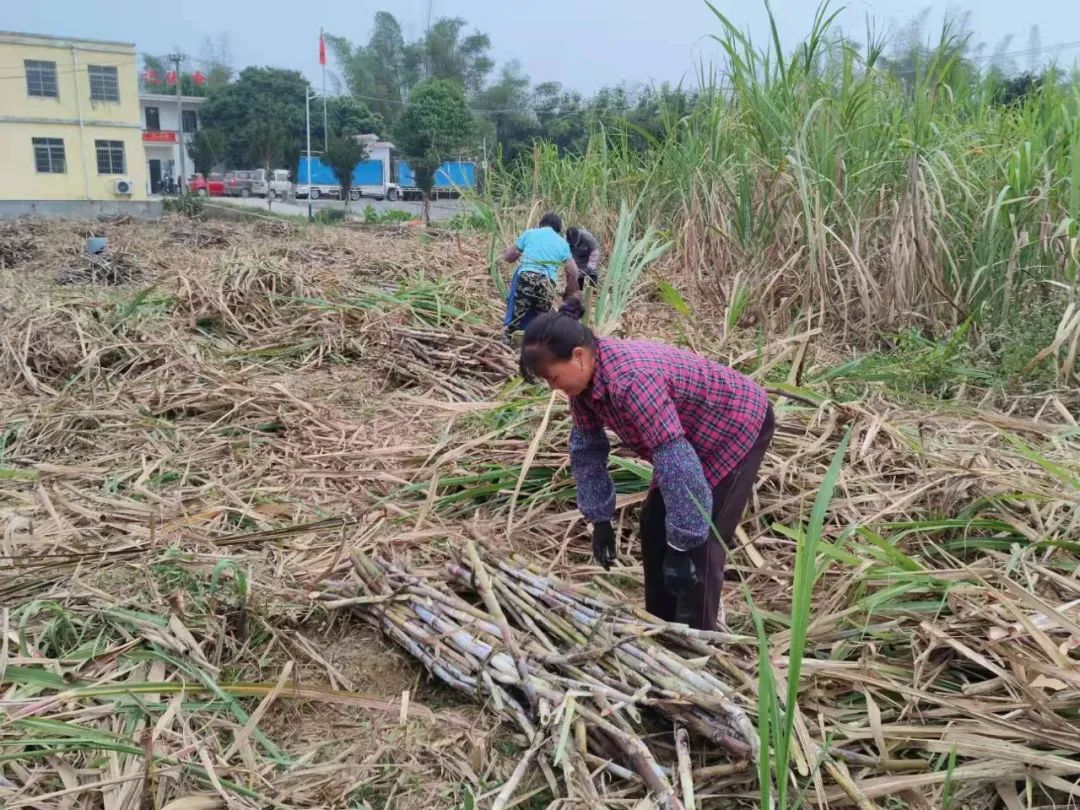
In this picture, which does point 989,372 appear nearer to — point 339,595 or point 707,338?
point 707,338

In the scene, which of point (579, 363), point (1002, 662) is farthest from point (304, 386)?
point (1002, 662)

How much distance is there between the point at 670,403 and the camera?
1983 mm

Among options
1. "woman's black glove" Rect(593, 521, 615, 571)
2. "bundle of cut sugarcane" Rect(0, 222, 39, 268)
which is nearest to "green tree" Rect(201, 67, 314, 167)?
"bundle of cut sugarcane" Rect(0, 222, 39, 268)

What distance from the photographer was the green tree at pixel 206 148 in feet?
118

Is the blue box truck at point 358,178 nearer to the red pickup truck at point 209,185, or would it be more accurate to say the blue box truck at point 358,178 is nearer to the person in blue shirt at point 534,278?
the red pickup truck at point 209,185

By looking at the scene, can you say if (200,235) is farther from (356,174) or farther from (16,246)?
(356,174)

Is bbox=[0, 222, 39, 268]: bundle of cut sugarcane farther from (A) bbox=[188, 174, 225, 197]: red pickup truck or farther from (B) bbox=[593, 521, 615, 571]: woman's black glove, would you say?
(A) bbox=[188, 174, 225, 197]: red pickup truck

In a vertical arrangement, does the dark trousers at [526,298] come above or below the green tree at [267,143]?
below

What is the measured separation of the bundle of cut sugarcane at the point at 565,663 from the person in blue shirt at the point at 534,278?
130 inches

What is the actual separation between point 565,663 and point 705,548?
505 mm

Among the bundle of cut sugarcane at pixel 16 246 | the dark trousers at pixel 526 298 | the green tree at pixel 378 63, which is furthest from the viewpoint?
the green tree at pixel 378 63

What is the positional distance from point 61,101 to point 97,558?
96.4 ft

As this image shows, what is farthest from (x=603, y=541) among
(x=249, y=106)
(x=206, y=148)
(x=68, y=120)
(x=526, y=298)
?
(x=249, y=106)

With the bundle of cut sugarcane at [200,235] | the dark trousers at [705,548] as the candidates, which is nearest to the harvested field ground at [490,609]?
the dark trousers at [705,548]
